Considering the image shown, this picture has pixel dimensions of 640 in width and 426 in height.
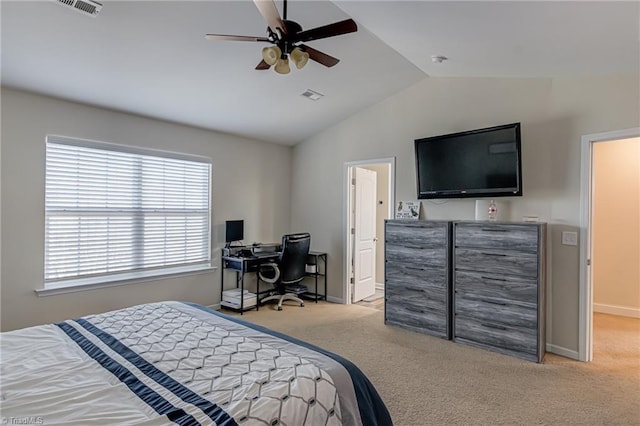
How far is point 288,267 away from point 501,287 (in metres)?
2.66

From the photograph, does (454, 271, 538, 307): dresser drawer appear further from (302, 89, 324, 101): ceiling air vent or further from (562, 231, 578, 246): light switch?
(302, 89, 324, 101): ceiling air vent

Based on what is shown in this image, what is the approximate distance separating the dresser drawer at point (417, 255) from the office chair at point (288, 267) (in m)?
1.29

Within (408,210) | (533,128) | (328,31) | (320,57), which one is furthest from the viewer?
(408,210)

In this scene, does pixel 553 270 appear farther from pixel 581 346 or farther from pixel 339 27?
pixel 339 27

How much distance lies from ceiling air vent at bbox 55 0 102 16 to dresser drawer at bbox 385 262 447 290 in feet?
12.0

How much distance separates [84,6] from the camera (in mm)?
2361

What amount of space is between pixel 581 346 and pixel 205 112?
4711 mm

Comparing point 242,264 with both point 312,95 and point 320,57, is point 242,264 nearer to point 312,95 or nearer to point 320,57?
point 312,95

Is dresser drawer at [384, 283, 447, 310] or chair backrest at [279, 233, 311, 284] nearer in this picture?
dresser drawer at [384, 283, 447, 310]

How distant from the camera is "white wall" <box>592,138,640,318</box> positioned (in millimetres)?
4562

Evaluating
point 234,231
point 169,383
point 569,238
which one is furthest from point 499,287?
point 234,231

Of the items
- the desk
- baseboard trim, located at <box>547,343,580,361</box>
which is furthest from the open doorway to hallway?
the desk

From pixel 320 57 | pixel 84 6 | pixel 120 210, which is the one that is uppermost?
pixel 84 6

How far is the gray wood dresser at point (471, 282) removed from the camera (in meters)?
3.25
